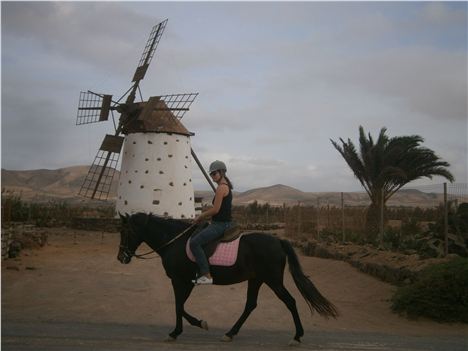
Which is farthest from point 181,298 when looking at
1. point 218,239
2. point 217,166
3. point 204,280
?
point 217,166

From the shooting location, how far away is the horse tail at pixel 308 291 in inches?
286

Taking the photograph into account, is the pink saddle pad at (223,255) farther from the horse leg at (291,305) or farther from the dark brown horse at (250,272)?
the horse leg at (291,305)

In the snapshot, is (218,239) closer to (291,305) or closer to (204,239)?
(204,239)

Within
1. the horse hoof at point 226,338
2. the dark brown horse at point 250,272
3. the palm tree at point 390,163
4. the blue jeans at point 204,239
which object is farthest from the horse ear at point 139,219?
the palm tree at point 390,163

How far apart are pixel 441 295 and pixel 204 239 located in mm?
4902

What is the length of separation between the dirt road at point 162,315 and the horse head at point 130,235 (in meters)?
1.17

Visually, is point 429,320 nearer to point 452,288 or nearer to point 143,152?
point 452,288

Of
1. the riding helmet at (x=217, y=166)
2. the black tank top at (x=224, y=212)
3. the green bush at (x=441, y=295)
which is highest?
the riding helmet at (x=217, y=166)

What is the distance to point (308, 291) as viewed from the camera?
7336 mm

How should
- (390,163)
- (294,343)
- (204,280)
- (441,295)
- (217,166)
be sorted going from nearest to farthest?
1. (294,343)
2. (204,280)
3. (217,166)
4. (441,295)
5. (390,163)

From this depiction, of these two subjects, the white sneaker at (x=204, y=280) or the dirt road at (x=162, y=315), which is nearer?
the dirt road at (x=162, y=315)

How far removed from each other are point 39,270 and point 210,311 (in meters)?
7.28

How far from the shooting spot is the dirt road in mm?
6922

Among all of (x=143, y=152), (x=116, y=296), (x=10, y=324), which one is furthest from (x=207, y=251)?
(x=143, y=152)
